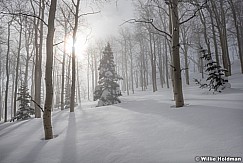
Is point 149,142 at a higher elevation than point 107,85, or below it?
below

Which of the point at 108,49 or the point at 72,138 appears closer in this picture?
the point at 72,138

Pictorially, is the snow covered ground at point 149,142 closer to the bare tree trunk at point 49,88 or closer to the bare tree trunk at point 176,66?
→ the bare tree trunk at point 49,88

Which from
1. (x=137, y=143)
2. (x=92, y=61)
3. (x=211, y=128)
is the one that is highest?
(x=92, y=61)

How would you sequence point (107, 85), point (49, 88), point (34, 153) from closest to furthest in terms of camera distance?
point (34, 153), point (49, 88), point (107, 85)

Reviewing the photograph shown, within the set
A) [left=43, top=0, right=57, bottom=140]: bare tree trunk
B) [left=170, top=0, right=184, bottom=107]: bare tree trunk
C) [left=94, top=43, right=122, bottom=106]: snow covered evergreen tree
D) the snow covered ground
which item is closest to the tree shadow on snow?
the snow covered ground

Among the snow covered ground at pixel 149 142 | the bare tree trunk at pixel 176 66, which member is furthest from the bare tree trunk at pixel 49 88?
the bare tree trunk at pixel 176 66

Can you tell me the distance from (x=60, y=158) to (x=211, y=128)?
11.1 feet

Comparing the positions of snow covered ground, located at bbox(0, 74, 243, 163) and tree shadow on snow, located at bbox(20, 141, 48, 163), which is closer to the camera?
snow covered ground, located at bbox(0, 74, 243, 163)

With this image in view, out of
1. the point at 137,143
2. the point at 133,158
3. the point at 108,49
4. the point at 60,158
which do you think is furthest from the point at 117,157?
the point at 108,49

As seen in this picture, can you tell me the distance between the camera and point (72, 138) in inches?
194

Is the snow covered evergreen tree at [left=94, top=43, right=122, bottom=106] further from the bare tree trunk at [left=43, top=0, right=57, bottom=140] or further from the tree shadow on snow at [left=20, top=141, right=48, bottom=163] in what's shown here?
the tree shadow on snow at [left=20, top=141, right=48, bottom=163]

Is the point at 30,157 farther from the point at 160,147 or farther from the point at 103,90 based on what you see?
the point at 103,90

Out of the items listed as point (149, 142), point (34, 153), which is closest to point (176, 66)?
point (149, 142)

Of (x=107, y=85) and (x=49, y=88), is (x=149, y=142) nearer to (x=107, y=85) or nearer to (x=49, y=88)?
(x=49, y=88)
